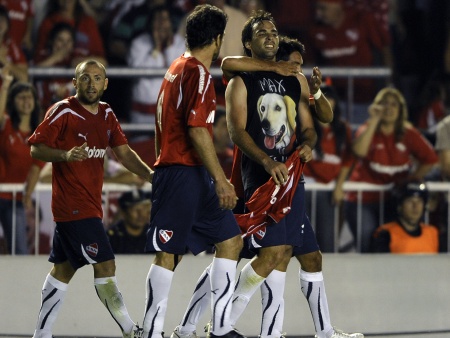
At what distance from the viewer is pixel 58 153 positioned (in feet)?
21.3

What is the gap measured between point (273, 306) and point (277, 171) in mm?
775

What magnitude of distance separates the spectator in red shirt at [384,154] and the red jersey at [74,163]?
4.84 m

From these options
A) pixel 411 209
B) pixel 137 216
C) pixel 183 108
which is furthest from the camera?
pixel 411 209

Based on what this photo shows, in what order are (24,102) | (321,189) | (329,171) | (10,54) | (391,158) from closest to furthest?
(24,102) → (321,189) → (329,171) → (391,158) → (10,54)

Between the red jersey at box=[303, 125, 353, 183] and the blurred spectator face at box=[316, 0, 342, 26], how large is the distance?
1870 millimetres

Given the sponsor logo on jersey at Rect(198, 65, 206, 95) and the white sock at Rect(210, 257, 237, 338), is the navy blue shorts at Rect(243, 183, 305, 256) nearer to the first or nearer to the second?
the white sock at Rect(210, 257, 237, 338)

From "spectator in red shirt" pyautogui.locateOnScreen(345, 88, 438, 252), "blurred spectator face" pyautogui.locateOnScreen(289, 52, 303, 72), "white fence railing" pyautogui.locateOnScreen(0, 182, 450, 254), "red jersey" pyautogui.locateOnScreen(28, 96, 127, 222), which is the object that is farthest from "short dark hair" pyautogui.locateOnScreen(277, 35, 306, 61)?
"spectator in red shirt" pyautogui.locateOnScreen(345, 88, 438, 252)

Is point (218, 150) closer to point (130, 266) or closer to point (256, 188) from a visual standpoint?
point (130, 266)

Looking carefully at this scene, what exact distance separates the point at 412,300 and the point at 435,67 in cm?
552

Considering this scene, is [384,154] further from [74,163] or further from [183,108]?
[183,108]

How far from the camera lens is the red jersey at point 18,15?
12164mm

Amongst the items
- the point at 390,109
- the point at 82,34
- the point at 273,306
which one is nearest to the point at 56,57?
the point at 82,34

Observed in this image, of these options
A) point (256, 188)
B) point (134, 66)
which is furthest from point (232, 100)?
point (134, 66)

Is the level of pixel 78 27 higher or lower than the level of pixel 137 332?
higher
